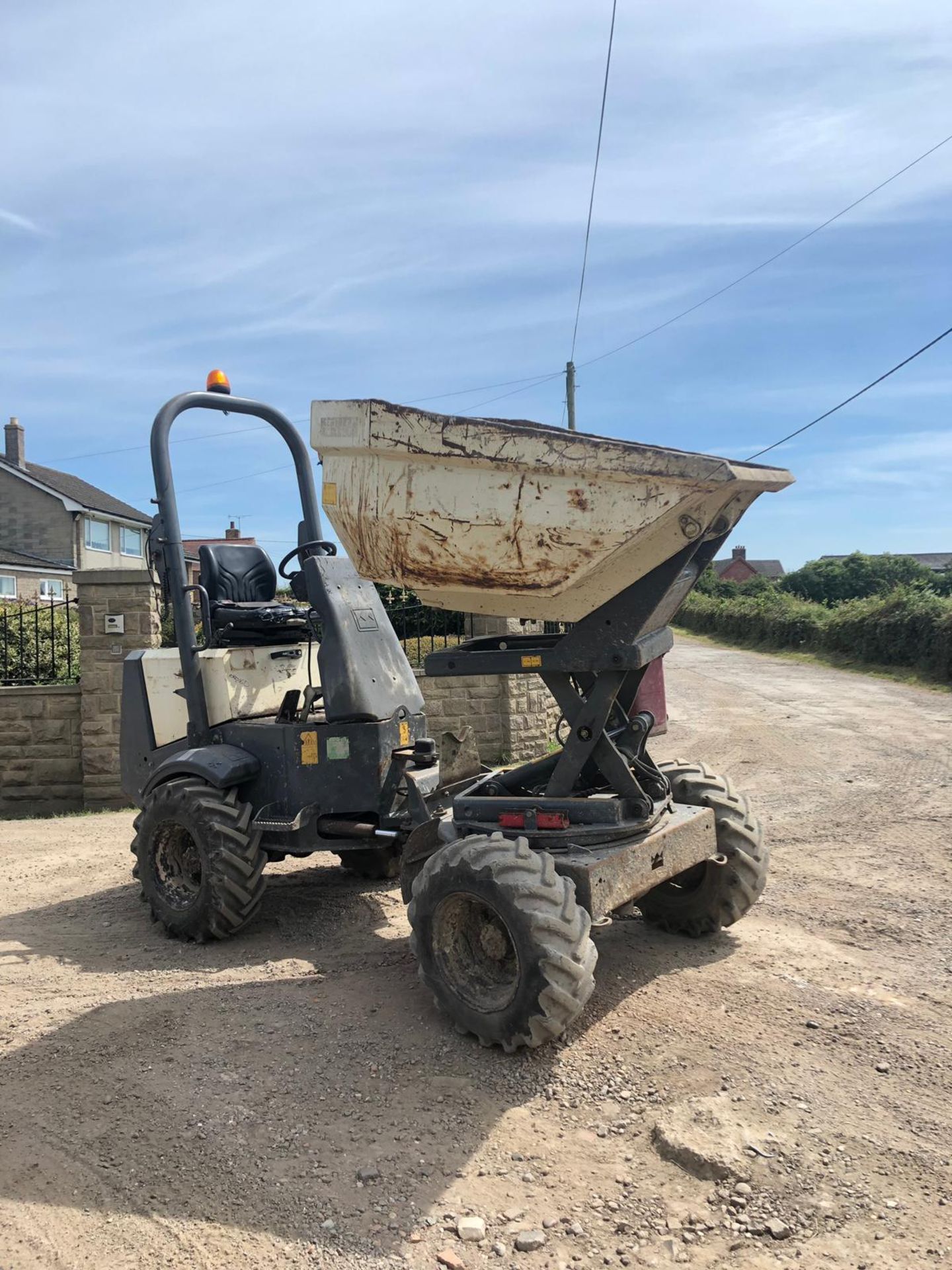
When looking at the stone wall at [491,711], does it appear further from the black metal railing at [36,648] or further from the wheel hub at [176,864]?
the wheel hub at [176,864]

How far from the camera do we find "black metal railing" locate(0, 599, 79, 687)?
427 inches

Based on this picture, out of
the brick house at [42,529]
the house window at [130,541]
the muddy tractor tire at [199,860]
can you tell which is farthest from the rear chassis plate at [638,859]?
the house window at [130,541]

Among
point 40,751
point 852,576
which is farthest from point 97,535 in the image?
point 852,576

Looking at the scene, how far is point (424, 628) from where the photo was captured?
459 inches

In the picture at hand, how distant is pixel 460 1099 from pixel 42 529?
37.0 metres

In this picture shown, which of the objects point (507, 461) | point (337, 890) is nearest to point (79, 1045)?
point (337, 890)

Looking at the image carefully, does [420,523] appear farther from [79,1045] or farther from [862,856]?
[862,856]

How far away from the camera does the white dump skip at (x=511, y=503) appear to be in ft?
12.6

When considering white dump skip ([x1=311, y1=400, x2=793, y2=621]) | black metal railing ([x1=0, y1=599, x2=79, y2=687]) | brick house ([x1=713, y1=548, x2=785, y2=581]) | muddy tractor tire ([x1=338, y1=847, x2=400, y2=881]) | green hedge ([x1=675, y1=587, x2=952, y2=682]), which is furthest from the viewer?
brick house ([x1=713, y1=548, x2=785, y2=581])

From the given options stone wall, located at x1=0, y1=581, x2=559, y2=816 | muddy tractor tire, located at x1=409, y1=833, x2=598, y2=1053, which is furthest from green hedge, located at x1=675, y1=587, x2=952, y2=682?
muddy tractor tire, located at x1=409, y1=833, x2=598, y2=1053

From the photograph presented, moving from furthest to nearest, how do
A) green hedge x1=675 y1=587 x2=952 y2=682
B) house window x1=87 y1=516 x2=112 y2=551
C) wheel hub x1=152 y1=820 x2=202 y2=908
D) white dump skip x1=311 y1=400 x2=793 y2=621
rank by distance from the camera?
house window x1=87 y1=516 x2=112 y2=551, green hedge x1=675 y1=587 x2=952 y2=682, wheel hub x1=152 y1=820 x2=202 y2=908, white dump skip x1=311 y1=400 x2=793 y2=621

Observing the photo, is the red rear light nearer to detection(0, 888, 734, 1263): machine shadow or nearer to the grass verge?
detection(0, 888, 734, 1263): machine shadow

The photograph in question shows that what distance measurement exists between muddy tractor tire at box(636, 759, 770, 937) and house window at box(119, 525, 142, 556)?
130 ft

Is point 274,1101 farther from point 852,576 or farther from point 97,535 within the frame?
point 852,576
